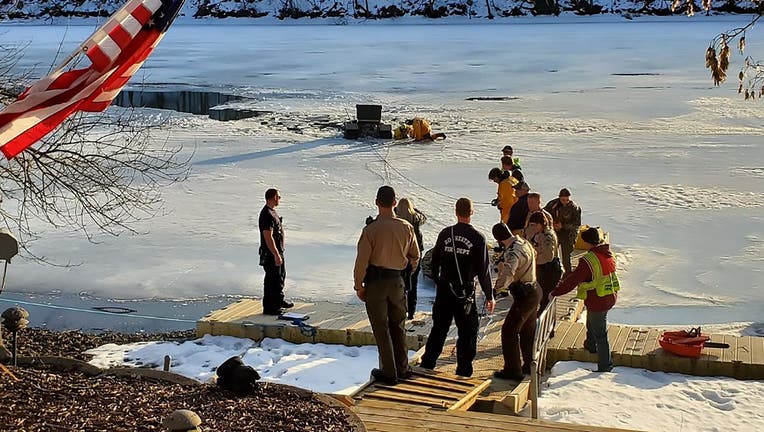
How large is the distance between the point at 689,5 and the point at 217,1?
8841cm

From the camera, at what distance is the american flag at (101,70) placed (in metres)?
4.96

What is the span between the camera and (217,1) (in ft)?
295

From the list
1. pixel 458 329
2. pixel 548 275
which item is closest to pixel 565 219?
pixel 548 275

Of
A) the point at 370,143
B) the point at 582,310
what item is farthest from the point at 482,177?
the point at 582,310

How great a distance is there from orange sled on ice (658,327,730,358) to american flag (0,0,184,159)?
5114mm

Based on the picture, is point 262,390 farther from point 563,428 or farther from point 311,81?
point 311,81

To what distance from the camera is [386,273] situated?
6906 millimetres

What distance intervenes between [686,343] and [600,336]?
0.75m

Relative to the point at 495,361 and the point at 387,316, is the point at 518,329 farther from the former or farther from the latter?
the point at 387,316

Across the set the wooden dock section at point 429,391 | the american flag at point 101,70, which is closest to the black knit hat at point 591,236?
the wooden dock section at point 429,391

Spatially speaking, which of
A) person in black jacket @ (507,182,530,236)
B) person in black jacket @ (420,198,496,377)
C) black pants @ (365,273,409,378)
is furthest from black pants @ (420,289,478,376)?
person in black jacket @ (507,182,530,236)

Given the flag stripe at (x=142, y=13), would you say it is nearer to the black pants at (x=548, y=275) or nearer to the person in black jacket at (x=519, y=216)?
the black pants at (x=548, y=275)

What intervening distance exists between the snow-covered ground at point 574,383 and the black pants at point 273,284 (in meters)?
0.49

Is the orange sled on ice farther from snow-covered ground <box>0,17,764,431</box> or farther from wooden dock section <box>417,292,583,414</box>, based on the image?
wooden dock section <box>417,292,583,414</box>
